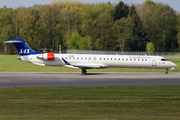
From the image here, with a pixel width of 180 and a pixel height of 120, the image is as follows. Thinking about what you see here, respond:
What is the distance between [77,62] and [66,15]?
65.2 metres

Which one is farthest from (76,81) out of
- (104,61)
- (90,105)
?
(90,105)

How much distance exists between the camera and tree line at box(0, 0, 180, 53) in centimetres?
8631

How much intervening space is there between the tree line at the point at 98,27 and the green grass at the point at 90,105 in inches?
2619

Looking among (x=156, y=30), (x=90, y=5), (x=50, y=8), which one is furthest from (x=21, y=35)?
(x=156, y=30)

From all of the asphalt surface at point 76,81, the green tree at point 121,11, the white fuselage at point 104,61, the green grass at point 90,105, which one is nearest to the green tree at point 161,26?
the green tree at point 121,11

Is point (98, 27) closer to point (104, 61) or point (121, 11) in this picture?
point (121, 11)

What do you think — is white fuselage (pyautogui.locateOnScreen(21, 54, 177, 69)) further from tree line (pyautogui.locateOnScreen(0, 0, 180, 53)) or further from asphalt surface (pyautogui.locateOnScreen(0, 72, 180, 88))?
tree line (pyautogui.locateOnScreen(0, 0, 180, 53))

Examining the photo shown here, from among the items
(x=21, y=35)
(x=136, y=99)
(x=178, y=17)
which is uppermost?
(x=178, y=17)

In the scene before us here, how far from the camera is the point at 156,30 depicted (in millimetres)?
91250

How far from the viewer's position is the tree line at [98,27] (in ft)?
283

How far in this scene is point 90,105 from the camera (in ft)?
40.7

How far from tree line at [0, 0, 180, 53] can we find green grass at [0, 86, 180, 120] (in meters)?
66.5

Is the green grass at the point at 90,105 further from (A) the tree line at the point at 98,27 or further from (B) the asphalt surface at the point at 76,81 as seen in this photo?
(A) the tree line at the point at 98,27

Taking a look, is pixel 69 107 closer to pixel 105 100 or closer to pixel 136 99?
pixel 105 100
